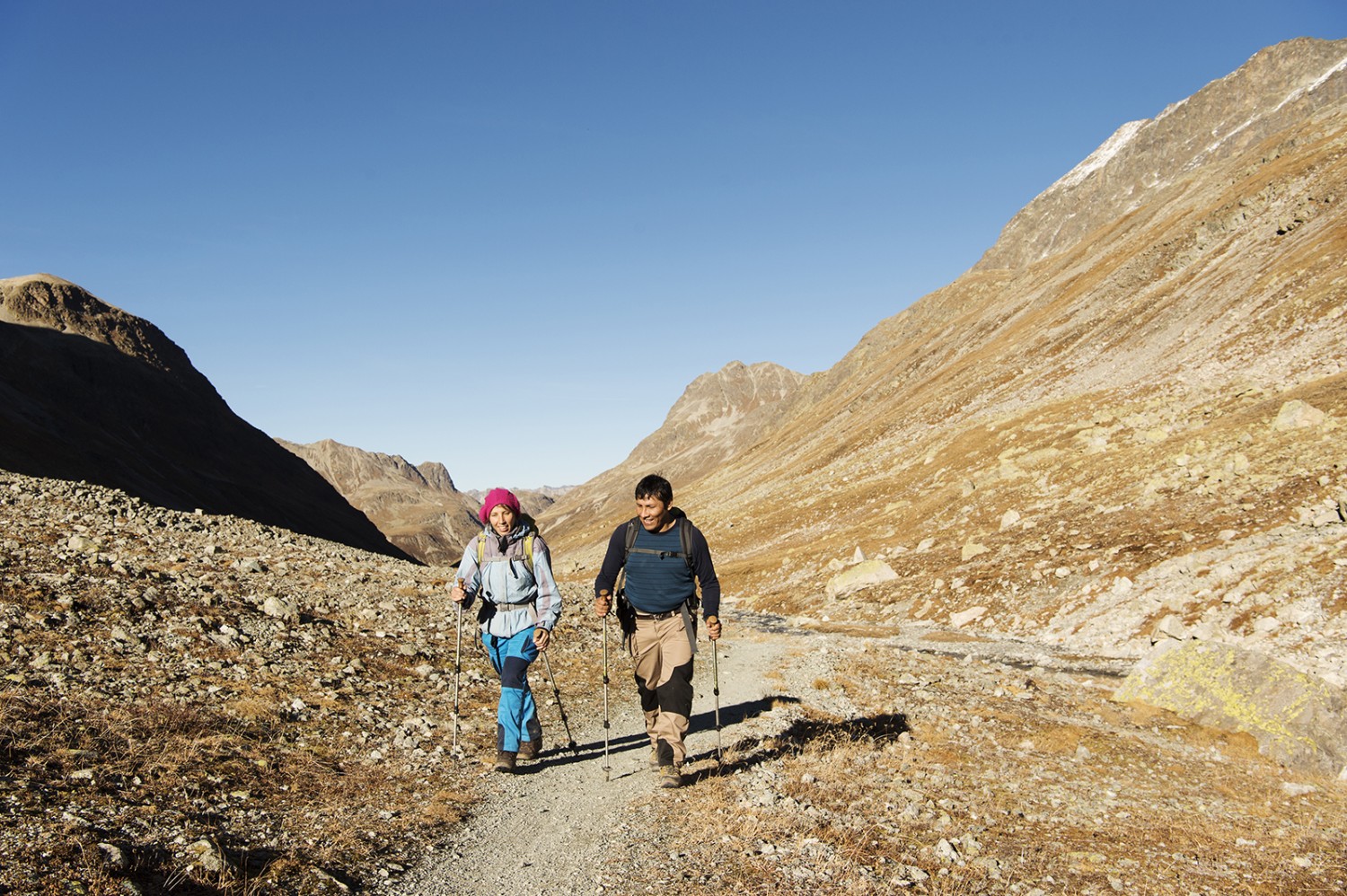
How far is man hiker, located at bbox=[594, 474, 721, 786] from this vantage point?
962cm

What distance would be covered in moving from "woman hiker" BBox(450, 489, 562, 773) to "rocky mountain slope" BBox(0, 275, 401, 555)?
91.2 metres

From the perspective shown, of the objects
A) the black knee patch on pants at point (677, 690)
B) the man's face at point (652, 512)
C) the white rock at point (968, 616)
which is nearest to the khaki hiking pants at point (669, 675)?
the black knee patch on pants at point (677, 690)

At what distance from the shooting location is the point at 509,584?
10125mm

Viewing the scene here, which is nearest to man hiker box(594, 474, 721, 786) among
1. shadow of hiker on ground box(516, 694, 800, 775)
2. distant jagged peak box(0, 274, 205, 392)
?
shadow of hiker on ground box(516, 694, 800, 775)

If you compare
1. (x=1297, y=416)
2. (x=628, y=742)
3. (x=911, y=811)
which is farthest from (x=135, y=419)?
(x=911, y=811)

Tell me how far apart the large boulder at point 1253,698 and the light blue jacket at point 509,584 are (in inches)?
441

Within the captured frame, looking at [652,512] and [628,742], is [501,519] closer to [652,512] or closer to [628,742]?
[652,512]

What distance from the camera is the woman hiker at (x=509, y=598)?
10.0 meters

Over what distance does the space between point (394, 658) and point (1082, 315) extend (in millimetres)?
75140

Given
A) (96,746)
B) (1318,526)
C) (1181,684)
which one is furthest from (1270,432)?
(96,746)

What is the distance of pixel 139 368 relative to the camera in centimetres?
15675

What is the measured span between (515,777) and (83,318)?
197 m

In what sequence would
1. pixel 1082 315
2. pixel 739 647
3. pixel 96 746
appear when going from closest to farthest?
1. pixel 96 746
2. pixel 739 647
3. pixel 1082 315

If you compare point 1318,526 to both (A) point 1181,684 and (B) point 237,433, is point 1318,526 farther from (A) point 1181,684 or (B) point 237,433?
(B) point 237,433
